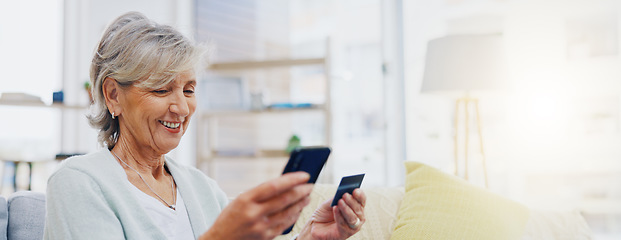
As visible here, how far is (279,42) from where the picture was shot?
Answer: 4191 mm

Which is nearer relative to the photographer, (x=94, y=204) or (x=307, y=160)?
(x=307, y=160)

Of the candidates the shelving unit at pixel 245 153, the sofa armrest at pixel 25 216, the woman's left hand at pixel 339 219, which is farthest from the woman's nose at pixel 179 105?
the shelving unit at pixel 245 153

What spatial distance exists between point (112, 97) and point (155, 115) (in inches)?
4.7

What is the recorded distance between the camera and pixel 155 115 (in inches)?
46.3

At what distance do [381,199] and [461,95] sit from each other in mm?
1149

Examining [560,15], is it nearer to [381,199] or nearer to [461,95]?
[461,95]

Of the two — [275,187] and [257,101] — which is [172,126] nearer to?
[275,187]

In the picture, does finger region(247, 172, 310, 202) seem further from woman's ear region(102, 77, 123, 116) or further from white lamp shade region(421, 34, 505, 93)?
white lamp shade region(421, 34, 505, 93)

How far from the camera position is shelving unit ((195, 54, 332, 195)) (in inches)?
140

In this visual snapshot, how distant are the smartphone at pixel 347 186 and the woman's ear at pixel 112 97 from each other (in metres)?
0.55

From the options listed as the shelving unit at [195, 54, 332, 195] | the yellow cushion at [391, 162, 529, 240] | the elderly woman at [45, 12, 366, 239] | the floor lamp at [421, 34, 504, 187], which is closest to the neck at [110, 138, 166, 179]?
the elderly woman at [45, 12, 366, 239]

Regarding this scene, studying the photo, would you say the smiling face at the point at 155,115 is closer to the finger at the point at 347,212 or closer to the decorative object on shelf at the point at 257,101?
the finger at the point at 347,212


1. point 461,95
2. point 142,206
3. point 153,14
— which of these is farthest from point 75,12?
point 142,206

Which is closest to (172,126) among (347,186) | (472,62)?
(347,186)
